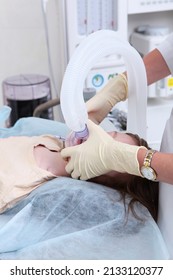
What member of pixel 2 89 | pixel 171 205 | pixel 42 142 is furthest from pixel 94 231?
pixel 2 89

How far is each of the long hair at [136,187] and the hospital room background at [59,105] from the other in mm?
53

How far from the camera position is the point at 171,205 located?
118 cm

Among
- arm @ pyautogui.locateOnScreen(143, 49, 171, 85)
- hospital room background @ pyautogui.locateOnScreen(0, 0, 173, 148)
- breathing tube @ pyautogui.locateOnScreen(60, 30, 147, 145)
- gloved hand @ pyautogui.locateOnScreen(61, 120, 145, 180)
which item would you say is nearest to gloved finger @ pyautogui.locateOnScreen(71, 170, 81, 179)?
gloved hand @ pyautogui.locateOnScreen(61, 120, 145, 180)

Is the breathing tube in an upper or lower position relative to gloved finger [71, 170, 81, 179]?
upper

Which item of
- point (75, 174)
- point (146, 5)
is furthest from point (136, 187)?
point (146, 5)

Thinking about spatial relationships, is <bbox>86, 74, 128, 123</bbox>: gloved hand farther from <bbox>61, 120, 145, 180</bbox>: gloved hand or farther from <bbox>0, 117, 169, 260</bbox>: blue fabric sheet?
<bbox>0, 117, 169, 260</bbox>: blue fabric sheet

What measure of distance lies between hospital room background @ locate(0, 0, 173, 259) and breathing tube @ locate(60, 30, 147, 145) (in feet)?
0.47

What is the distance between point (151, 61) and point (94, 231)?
69 centimetres

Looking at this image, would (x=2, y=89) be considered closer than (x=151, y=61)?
No

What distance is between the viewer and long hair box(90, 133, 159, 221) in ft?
4.19

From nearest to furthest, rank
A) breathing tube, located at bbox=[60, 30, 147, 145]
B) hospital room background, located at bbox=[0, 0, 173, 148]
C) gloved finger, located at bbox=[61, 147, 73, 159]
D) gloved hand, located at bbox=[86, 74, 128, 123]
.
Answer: breathing tube, located at bbox=[60, 30, 147, 145], gloved finger, located at bbox=[61, 147, 73, 159], gloved hand, located at bbox=[86, 74, 128, 123], hospital room background, located at bbox=[0, 0, 173, 148]

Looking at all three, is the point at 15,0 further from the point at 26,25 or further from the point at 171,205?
the point at 171,205

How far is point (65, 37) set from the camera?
6.90 ft

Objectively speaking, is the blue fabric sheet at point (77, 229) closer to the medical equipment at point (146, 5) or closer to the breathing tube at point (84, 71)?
the breathing tube at point (84, 71)
